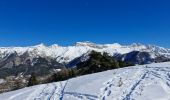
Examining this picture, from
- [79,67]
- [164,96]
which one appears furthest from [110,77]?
[79,67]

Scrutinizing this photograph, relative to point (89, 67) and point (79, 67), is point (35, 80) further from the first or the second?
point (89, 67)

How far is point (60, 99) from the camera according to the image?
23.2 metres

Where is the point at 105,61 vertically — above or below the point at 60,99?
above

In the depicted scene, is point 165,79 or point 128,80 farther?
point 128,80

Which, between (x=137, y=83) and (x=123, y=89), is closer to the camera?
(x=123, y=89)

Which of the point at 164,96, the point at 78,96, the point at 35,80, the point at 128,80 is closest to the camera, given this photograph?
the point at 164,96

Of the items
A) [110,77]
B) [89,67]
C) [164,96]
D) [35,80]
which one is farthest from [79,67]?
[164,96]

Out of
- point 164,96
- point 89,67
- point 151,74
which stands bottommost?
point 164,96

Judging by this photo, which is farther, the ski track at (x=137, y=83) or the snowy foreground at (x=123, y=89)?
the ski track at (x=137, y=83)

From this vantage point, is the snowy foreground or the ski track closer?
the snowy foreground

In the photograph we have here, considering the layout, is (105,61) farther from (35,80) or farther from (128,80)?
(128,80)

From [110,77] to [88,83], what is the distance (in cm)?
232

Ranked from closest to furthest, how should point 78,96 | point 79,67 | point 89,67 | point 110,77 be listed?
1. point 78,96
2. point 110,77
3. point 89,67
4. point 79,67

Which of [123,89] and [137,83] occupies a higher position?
[137,83]
